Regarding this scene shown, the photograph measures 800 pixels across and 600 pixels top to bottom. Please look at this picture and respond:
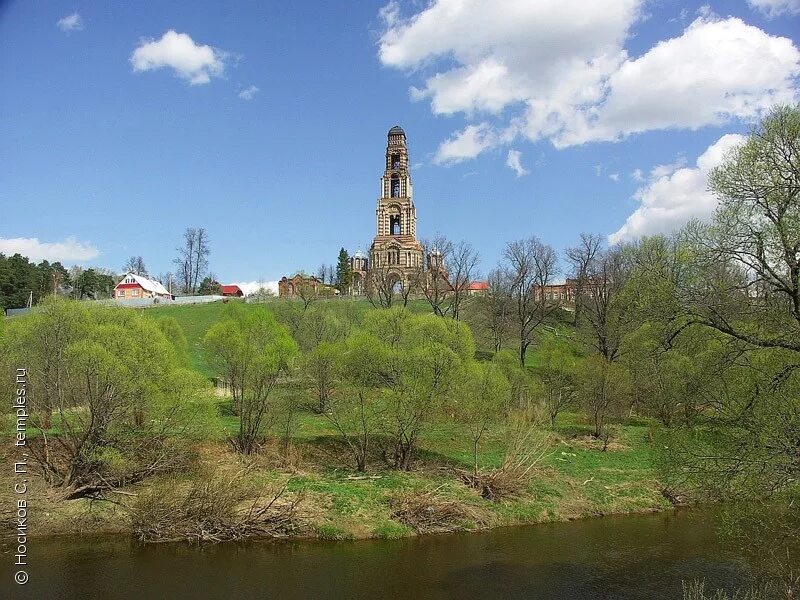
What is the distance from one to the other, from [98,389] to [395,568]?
10.4m

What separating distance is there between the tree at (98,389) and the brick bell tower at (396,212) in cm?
5665

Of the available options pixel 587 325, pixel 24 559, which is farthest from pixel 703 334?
pixel 587 325

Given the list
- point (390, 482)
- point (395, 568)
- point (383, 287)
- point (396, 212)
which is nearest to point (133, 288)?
point (396, 212)

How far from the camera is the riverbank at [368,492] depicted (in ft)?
55.5

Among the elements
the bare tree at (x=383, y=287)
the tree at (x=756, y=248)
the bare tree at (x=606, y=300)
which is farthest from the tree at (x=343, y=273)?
the tree at (x=756, y=248)

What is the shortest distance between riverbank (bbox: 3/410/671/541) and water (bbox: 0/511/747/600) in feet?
2.43

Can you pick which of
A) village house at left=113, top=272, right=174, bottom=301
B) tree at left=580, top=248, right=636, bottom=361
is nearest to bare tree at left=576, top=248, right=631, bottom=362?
tree at left=580, top=248, right=636, bottom=361

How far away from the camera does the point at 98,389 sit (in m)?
17.8

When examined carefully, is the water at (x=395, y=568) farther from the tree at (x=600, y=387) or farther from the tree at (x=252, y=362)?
the tree at (x=600, y=387)

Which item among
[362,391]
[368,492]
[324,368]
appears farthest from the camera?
[324,368]

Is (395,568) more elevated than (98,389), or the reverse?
(98,389)

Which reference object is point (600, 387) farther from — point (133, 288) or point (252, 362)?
point (133, 288)

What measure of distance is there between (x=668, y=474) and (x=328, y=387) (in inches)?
695

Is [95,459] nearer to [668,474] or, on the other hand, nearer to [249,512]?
[249,512]
